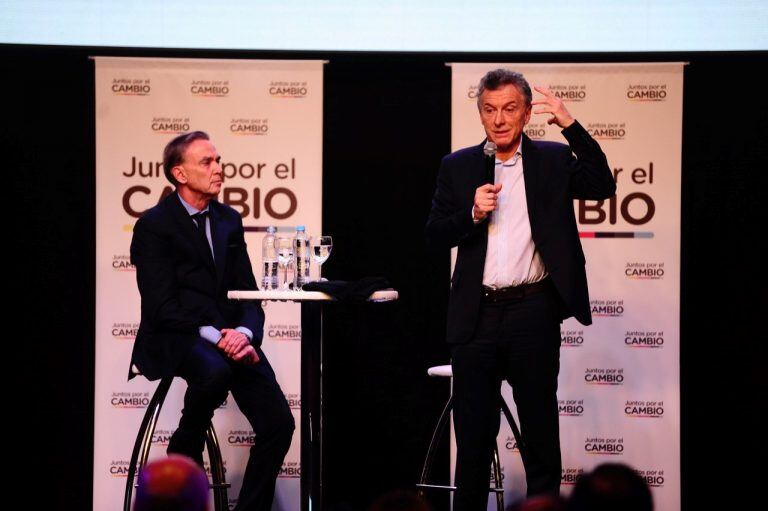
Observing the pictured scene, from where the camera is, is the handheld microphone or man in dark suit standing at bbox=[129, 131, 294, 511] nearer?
the handheld microphone

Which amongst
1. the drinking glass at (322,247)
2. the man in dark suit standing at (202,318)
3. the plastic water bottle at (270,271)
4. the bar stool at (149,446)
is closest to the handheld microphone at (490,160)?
the drinking glass at (322,247)

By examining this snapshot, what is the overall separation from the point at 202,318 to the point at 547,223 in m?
1.48

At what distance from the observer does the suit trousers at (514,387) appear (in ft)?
11.2

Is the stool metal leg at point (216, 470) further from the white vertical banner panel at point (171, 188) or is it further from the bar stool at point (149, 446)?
the white vertical banner panel at point (171, 188)

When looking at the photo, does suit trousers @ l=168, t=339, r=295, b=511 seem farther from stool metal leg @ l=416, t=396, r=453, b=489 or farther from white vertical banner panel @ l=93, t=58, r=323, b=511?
white vertical banner panel @ l=93, t=58, r=323, b=511

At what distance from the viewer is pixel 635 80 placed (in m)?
5.02

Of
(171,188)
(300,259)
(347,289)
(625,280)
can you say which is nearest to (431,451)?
(300,259)

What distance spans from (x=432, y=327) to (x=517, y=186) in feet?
5.93

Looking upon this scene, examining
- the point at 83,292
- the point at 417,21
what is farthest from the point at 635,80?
the point at 83,292

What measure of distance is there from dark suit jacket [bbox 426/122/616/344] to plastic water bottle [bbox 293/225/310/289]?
0.53m

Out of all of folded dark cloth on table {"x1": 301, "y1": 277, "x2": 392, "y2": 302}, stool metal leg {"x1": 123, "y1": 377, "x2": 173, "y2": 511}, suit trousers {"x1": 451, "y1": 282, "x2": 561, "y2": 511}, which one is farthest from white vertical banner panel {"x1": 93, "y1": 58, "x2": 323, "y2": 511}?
suit trousers {"x1": 451, "y1": 282, "x2": 561, "y2": 511}

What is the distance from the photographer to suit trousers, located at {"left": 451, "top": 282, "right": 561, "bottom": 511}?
3422 millimetres

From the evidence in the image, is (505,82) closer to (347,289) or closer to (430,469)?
(347,289)

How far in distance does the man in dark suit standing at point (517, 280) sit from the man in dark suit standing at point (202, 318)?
2.86 ft
